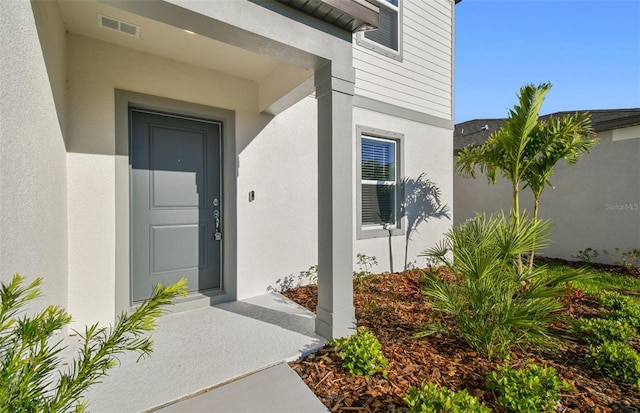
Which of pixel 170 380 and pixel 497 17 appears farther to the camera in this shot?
pixel 497 17

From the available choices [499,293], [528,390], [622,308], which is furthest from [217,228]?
[622,308]

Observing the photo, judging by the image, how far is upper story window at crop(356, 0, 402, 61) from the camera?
4918mm

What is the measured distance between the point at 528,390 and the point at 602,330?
1624 millimetres

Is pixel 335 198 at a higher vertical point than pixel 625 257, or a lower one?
higher

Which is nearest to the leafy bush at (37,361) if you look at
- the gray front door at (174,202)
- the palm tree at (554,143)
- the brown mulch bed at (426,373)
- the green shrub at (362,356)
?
the brown mulch bed at (426,373)

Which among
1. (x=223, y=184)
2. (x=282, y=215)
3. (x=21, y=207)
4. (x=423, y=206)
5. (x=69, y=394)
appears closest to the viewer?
(x=69, y=394)

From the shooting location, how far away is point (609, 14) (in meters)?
5.96

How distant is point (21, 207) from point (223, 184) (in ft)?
6.99

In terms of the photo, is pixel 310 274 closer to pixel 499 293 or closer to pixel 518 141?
pixel 499 293

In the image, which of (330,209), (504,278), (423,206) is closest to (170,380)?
(330,209)

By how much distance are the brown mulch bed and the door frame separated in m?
1.66

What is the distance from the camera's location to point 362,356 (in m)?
2.21

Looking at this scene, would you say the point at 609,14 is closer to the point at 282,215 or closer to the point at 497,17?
the point at 497,17

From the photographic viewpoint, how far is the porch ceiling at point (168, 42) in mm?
2426
